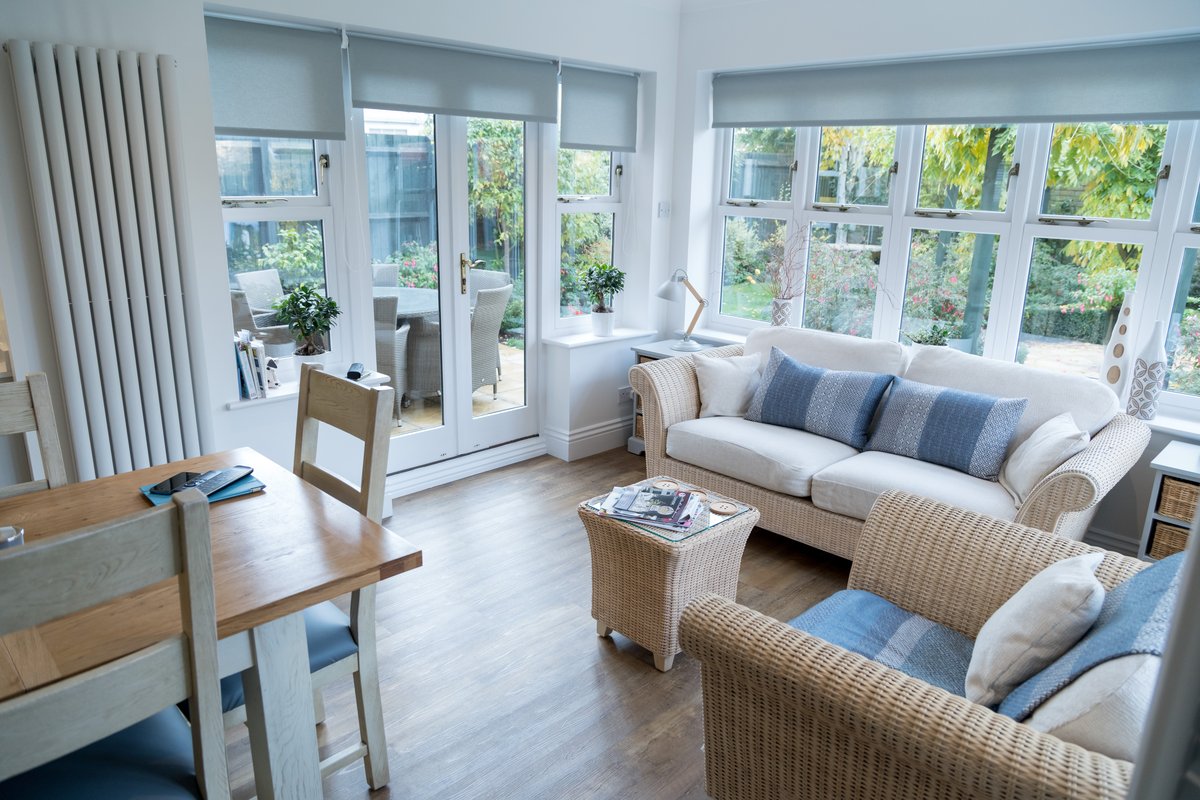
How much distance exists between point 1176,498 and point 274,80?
362cm

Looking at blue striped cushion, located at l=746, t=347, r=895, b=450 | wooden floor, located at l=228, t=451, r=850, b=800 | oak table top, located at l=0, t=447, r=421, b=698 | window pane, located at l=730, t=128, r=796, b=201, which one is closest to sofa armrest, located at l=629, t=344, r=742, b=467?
blue striped cushion, located at l=746, t=347, r=895, b=450

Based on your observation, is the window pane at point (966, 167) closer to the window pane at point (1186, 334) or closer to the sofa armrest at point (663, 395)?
the window pane at point (1186, 334)

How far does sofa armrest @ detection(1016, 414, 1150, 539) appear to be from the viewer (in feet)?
8.12

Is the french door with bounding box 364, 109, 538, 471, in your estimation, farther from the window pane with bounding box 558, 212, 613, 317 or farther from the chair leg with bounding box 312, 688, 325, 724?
the chair leg with bounding box 312, 688, 325, 724

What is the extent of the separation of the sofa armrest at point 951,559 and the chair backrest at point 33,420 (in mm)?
2119

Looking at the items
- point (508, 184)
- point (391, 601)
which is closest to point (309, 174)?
point (508, 184)

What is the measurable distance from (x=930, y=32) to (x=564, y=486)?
2.67 meters

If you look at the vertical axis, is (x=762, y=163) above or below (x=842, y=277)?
above

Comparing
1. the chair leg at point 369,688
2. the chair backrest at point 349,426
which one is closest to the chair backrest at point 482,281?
the chair backrest at point 349,426

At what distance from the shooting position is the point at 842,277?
4.20m

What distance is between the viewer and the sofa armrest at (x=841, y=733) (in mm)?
1226

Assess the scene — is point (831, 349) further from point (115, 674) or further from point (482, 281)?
point (115, 674)

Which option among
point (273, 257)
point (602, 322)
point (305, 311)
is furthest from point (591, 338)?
point (273, 257)

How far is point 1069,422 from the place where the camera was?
2869 millimetres
